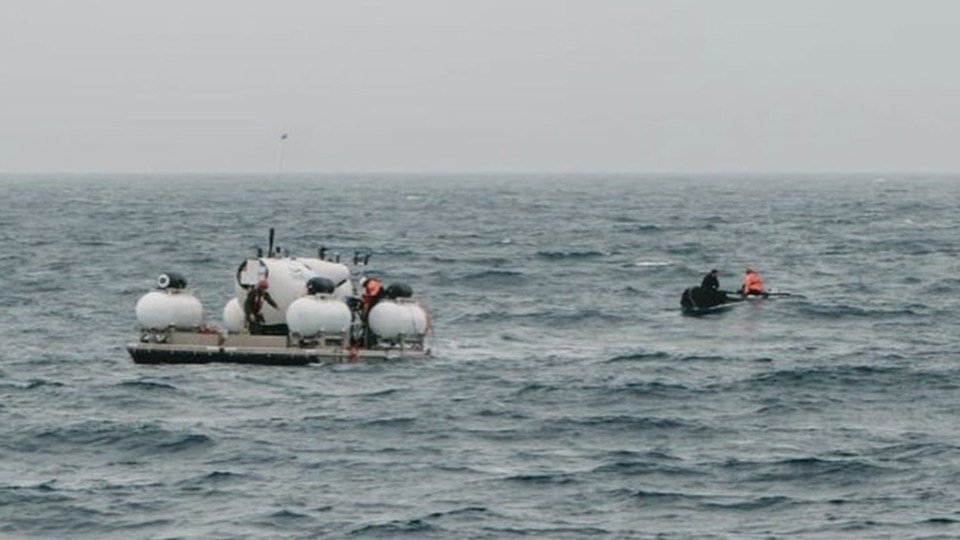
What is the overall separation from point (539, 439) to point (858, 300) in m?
33.5

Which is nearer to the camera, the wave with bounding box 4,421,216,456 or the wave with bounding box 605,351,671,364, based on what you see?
the wave with bounding box 4,421,216,456

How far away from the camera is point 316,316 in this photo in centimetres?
4538

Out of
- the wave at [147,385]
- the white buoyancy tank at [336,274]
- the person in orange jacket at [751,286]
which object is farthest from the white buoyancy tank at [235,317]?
the person in orange jacket at [751,286]

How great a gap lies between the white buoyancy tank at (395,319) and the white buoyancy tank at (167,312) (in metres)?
4.18

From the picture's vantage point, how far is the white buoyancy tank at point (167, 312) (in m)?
46.3

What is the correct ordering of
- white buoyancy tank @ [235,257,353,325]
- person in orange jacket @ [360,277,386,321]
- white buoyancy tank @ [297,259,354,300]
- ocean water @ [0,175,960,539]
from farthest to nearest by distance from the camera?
white buoyancy tank @ [297,259,354,300]
white buoyancy tank @ [235,257,353,325]
person in orange jacket @ [360,277,386,321]
ocean water @ [0,175,960,539]

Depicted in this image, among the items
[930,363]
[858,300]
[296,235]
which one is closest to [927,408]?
[930,363]

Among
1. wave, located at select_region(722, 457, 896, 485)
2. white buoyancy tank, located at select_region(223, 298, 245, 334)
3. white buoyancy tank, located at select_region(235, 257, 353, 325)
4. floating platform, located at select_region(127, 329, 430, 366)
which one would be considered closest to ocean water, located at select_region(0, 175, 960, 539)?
wave, located at select_region(722, 457, 896, 485)

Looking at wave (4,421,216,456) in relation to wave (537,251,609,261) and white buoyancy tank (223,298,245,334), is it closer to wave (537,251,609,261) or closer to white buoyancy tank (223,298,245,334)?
white buoyancy tank (223,298,245,334)

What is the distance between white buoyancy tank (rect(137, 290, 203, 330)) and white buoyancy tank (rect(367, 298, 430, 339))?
4.18 meters

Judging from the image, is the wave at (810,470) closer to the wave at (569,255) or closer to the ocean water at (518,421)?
the ocean water at (518,421)

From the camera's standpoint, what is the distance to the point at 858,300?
67.2m

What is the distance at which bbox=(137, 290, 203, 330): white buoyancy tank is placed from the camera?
46312 millimetres

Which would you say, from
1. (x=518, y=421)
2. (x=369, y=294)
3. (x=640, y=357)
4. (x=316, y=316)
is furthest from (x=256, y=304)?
(x=518, y=421)
